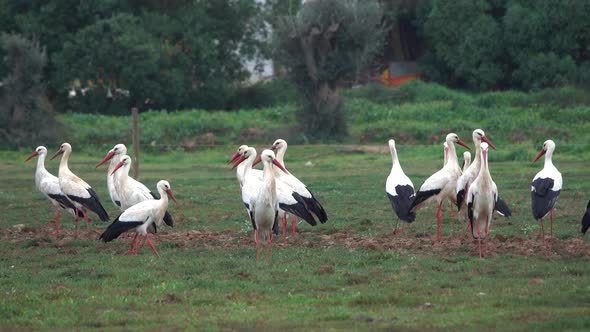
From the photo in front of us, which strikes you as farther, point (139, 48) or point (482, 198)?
point (139, 48)

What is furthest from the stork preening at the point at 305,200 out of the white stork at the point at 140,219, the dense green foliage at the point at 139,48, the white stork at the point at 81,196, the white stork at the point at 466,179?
the dense green foliage at the point at 139,48

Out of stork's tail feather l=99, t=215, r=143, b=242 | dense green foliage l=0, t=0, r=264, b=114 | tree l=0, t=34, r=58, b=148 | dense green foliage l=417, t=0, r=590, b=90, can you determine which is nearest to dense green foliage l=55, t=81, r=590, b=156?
tree l=0, t=34, r=58, b=148

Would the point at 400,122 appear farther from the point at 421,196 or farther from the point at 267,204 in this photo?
the point at 267,204

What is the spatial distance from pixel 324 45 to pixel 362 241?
20081 millimetres

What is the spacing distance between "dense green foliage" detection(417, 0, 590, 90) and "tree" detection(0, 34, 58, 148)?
50.6ft

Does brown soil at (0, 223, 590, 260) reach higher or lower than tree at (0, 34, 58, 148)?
lower

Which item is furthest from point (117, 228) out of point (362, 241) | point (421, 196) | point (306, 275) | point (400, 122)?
point (400, 122)

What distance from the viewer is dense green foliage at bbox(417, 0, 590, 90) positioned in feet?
115

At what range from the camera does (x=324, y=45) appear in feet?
103

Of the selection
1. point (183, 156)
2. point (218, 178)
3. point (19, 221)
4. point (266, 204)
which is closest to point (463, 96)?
point (183, 156)

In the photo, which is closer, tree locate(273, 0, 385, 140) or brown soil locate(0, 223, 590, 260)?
brown soil locate(0, 223, 590, 260)

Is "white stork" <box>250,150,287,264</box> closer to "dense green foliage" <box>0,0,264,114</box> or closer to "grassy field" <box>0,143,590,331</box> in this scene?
"grassy field" <box>0,143,590,331</box>

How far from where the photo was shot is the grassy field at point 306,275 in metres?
7.60

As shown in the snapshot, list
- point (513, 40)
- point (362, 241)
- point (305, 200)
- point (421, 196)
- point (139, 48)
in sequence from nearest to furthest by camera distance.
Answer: point (362, 241)
point (305, 200)
point (421, 196)
point (139, 48)
point (513, 40)
